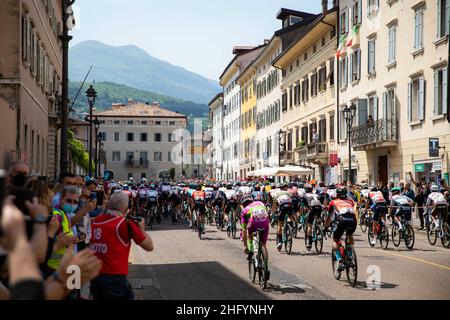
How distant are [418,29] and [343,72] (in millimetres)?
11968

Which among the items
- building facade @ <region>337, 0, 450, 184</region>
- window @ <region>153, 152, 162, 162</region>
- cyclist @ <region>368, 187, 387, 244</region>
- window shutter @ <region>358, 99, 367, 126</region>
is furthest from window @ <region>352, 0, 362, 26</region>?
window @ <region>153, 152, 162, 162</region>

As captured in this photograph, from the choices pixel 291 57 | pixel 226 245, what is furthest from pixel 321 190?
pixel 291 57

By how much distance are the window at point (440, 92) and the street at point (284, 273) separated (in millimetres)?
8034

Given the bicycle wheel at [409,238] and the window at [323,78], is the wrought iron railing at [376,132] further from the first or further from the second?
the bicycle wheel at [409,238]

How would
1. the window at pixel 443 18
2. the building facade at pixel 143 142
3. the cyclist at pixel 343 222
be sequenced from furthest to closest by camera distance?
the building facade at pixel 143 142, the window at pixel 443 18, the cyclist at pixel 343 222

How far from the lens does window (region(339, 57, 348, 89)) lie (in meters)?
41.1

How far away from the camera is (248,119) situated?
80.6m

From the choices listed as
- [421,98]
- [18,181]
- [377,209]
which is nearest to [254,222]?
[377,209]

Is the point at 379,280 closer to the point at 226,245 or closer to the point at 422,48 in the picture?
the point at 226,245

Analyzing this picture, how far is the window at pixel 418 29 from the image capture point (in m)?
29.3

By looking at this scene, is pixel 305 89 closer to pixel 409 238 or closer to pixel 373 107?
pixel 373 107

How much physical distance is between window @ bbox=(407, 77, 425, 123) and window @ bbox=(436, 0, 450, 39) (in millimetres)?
2484

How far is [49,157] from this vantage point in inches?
1492

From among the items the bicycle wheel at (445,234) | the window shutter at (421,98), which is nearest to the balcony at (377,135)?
the window shutter at (421,98)
